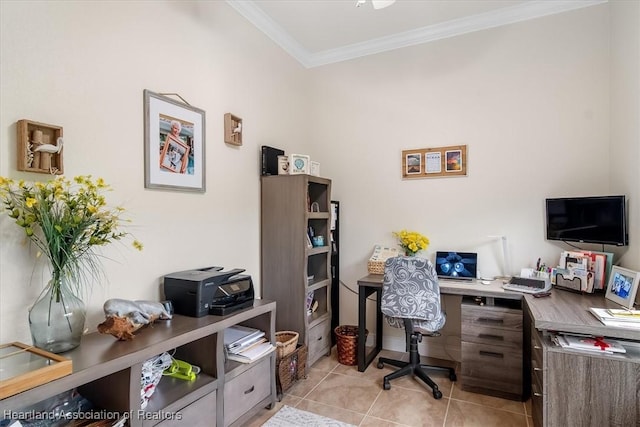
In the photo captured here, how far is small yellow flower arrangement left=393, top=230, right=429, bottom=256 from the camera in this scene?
295 cm

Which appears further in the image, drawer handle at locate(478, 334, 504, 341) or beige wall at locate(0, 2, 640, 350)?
drawer handle at locate(478, 334, 504, 341)

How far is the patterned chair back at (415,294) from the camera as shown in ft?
7.84

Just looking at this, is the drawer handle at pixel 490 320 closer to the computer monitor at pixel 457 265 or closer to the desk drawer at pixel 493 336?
the desk drawer at pixel 493 336

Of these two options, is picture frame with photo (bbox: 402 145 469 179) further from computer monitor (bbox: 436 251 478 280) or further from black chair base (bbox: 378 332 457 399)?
black chair base (bbox: 378 332 457 399)

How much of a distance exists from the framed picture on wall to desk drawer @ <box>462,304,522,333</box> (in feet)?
6.84

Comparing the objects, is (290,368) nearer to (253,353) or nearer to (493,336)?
(253,353)

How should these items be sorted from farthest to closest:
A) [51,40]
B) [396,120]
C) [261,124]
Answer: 1. [396,120]
2. [261,124]
3. [51,40]

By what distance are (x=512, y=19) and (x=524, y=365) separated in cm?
275

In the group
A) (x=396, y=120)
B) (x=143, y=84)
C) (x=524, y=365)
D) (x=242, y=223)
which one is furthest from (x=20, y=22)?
(x=524, y=365)

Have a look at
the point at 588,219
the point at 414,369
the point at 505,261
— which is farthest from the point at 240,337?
the point at 588,219

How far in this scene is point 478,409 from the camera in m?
2.27

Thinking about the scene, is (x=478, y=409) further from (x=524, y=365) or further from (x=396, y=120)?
(x=396, y=120)

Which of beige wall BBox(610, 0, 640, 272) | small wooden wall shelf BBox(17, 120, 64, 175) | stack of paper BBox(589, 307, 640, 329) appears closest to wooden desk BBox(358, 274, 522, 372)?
stack of paper BBox(589, 307, 640, 329)

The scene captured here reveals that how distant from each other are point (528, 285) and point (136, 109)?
109 inches
